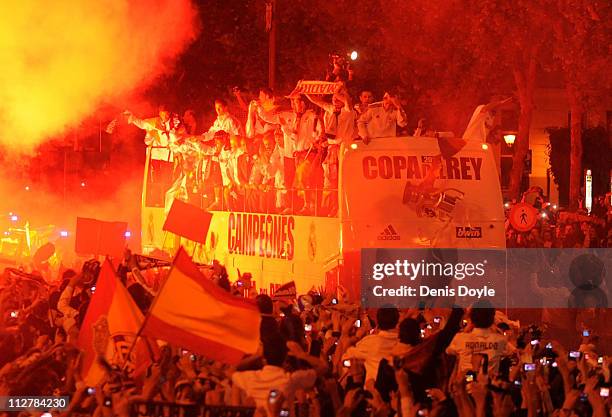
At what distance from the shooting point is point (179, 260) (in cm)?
842

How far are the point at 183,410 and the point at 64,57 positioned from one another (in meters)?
14.5

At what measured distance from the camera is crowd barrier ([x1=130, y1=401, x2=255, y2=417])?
7.21 metres

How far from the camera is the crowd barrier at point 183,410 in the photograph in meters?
7.21

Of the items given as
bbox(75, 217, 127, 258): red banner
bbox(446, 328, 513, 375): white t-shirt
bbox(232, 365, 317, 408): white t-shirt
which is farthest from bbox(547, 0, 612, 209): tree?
bbox(232, 365, 317, 408): white t-shirt

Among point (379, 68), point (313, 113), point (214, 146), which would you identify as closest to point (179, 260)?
point (313, 113)

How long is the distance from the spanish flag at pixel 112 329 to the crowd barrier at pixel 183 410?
154 cm

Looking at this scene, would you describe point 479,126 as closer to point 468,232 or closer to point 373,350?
point 468,232

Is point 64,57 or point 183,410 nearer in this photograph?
point 183,410

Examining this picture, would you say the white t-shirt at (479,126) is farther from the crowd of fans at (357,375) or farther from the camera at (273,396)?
the camera at (273,396)

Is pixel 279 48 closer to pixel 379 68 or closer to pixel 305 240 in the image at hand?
pixel 379 68

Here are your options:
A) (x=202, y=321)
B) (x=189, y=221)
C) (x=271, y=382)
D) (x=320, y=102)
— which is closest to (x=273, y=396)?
(x=271, y=382)

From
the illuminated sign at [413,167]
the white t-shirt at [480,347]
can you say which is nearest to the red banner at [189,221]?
the illuminated sign at [413,167]

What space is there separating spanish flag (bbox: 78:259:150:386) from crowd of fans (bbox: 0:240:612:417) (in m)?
0.17

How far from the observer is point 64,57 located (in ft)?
68.9
